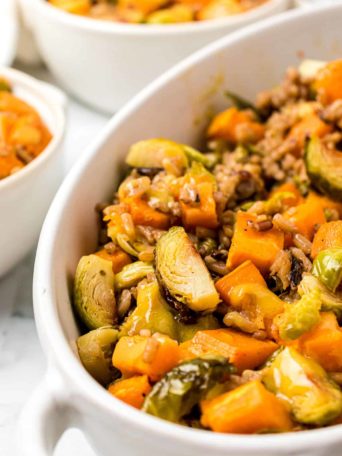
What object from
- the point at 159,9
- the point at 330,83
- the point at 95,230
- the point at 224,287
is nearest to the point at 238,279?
the point at 224,287

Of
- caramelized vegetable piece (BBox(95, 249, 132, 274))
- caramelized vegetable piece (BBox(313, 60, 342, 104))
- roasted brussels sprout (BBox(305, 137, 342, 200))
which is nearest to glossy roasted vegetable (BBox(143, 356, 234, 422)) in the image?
caramelized vegetable piece (BBox(95, 249, 132, 274))

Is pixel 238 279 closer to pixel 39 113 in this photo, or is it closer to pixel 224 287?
pixel 224 287

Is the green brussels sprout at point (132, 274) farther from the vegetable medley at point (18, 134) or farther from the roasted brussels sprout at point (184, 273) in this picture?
the vegetable medley at point (18, 134)

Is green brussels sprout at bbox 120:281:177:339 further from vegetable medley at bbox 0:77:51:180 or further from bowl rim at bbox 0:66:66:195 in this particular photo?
vegetable medley at bbox 0:77:51:180

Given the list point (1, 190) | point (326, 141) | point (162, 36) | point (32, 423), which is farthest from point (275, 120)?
point (32, 423)

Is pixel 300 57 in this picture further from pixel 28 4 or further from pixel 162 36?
pixel 28 4

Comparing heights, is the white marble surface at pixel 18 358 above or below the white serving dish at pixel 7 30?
below

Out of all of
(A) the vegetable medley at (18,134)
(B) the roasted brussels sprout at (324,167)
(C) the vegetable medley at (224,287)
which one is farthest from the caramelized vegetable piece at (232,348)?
(A) the vegetable medley at (18,134)
